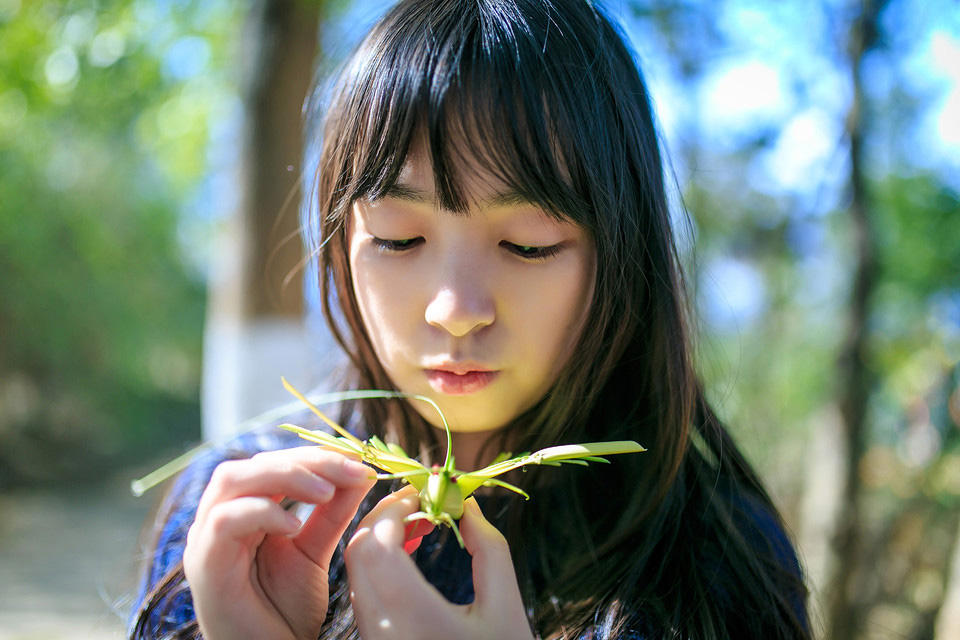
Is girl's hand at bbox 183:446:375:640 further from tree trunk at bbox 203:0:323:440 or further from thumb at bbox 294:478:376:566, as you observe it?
tree trunk at bbox 203:0:323:440

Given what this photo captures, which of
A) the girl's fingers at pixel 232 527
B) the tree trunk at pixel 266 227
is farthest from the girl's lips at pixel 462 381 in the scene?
the tree trunk at pixel 266 227

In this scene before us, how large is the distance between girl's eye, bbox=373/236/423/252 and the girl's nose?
114mm

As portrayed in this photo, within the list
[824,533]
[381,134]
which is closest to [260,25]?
[381,134]

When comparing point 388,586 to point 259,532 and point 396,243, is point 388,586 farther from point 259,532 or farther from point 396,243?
point 396,243

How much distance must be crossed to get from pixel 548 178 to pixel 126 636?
45.4 inches

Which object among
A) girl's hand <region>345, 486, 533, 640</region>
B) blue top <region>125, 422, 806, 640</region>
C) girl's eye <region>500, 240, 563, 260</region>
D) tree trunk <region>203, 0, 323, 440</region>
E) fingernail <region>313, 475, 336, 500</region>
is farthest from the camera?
tree trunk <region>203, 0, 323, 440</region>

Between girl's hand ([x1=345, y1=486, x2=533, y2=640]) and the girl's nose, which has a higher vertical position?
the girl's nose

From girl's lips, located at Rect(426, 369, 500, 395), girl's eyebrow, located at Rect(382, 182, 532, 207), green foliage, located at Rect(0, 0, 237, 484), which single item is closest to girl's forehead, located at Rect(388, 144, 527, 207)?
girl's eyebrow, located at Rect(382, 182, 532, 207)

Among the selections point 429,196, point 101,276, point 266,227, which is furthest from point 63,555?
point 429,196

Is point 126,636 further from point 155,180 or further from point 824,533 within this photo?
point 155,180

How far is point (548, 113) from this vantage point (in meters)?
1.25

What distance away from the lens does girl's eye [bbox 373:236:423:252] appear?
4.11 feet

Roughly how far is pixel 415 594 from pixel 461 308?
1.32 ft

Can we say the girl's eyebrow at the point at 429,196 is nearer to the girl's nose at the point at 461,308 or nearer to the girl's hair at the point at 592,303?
the girl's hair at the point at 592,303
